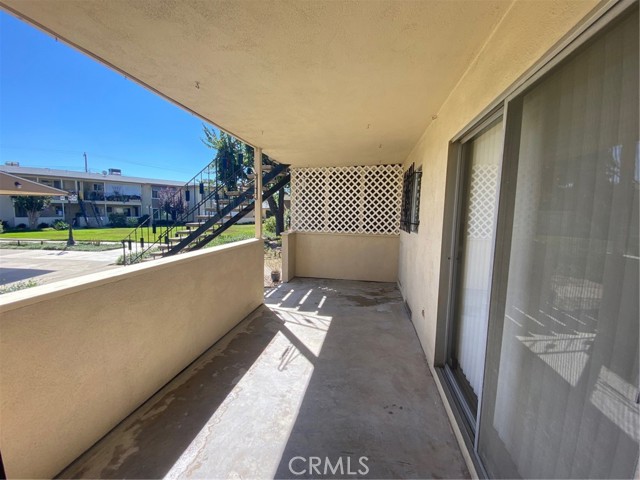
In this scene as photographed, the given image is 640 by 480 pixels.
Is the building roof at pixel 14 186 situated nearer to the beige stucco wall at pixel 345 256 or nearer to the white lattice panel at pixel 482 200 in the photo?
the beige stucco wall at pixel 345 256

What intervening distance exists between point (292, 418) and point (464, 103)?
265cm

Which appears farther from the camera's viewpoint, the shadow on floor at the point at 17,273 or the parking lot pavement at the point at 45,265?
the parking lot pavement at the point at 45,265

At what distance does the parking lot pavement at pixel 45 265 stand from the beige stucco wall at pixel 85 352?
11.9ft

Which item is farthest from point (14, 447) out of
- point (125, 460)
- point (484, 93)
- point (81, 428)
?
point (484, 93)

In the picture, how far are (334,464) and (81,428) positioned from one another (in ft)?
5.08

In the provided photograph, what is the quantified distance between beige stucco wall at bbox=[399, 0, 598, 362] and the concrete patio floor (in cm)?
62

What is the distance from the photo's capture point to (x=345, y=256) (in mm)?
5992

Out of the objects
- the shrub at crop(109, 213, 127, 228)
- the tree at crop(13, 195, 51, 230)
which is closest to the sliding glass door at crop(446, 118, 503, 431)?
the tree at crop(13, 195, 51, 230)

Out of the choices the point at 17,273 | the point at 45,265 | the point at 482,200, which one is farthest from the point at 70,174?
the point at 482,200

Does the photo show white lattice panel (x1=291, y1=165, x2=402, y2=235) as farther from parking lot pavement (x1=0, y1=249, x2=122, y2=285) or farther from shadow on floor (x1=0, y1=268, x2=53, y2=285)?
shadow on floor (x1=0, y1=268, x2=53, y2=285)

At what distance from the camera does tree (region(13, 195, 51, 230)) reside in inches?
481

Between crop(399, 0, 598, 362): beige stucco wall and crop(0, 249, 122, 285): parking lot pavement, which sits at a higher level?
crop(399, 0, 598, 362): beige stucco wall

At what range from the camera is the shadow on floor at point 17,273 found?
5629 mm

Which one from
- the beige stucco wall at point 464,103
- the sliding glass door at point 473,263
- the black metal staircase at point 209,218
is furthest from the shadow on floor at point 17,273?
the sliding glass door at point 473,263
